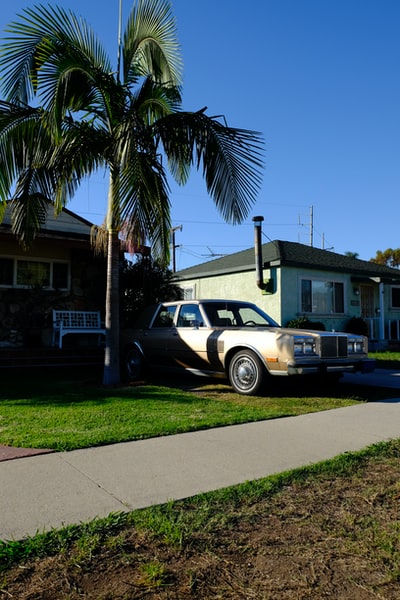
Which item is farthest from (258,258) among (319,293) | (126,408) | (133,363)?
(126,408)

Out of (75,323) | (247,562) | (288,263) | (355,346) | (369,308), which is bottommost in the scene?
(247,562)

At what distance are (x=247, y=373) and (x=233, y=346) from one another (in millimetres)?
534

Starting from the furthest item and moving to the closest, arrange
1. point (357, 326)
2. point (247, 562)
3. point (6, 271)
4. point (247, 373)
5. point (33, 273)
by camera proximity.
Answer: point (357, 326) < point (33, 273) < point (6, 271) < point (247, 373) < point (247, 562)

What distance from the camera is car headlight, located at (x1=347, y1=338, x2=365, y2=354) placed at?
28.2 feet

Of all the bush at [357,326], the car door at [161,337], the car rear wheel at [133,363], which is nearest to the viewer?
the car door at [161,337]

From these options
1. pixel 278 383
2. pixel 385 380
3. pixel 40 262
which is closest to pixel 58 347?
pixel 40 262

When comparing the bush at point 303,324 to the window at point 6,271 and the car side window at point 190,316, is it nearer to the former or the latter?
the car side window at point 190,316

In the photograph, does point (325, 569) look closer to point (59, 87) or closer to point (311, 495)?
point (311, 495)

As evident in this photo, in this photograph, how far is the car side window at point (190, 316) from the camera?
372 inches

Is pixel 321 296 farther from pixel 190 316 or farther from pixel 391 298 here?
pixel 190 316

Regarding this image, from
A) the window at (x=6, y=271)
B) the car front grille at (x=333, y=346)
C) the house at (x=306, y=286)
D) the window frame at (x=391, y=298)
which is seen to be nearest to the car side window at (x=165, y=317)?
the car front grille at (x=333, y=346)

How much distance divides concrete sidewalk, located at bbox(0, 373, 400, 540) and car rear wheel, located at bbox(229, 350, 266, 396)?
1.74m

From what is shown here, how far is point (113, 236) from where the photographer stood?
8.99 meters

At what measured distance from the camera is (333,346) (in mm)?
8281
